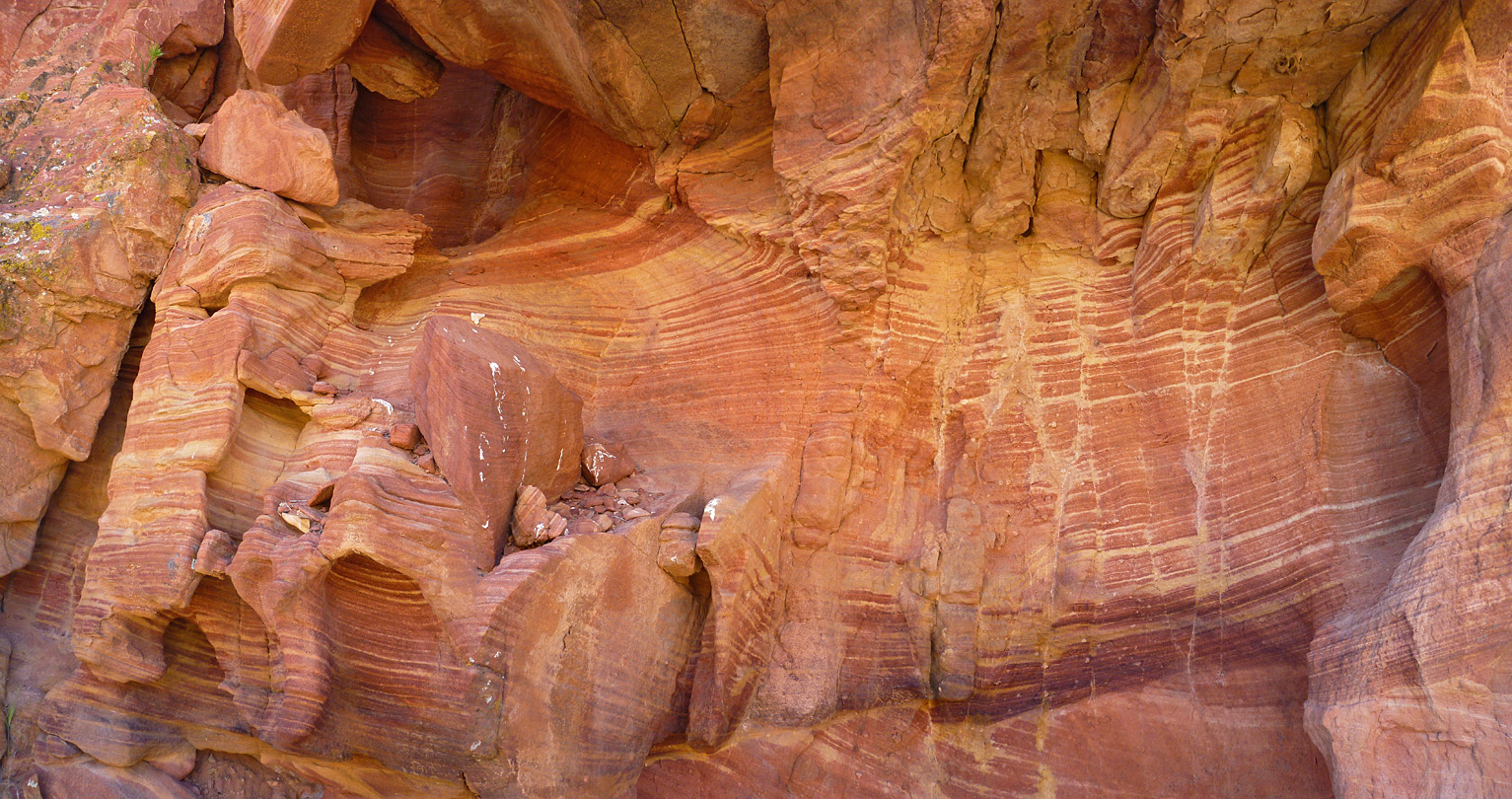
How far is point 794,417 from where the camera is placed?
213 inches

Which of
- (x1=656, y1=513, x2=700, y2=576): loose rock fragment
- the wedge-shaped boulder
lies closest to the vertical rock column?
(x1=656, y1=513, x2=700, y2=576): loose rock fragment

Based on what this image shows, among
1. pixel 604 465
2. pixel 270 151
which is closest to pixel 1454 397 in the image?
pixel 604 465

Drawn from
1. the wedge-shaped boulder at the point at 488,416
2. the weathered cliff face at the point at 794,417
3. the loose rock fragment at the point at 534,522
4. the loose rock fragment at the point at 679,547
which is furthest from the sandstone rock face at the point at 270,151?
the loose rock fragment at the point at 679,547

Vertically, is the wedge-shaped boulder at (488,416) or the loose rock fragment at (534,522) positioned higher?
the wedge-shaped boulder at (488,416)

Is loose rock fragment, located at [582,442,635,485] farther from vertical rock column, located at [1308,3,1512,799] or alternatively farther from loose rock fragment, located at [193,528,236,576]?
vertical rock column, located at [1308,3,1512,799]

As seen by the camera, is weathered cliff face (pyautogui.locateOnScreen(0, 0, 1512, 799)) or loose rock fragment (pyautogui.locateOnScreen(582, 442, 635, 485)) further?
loose rock fragment (pyautogui.locateOnScreen(582, 442, 635, 485))

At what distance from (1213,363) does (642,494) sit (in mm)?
3297

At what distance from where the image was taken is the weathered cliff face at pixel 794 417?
4422mm

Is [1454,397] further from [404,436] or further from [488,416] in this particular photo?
[404,436]

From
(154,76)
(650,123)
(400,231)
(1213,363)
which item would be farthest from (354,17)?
(1213,363)

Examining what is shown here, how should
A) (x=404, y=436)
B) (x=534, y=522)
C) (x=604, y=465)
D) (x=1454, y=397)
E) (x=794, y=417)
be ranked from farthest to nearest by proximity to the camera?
(x=794, y=417)
(x=604, y=465)
(x=404, y=436)
(x=534, y=522)
(x=1454, y=397)

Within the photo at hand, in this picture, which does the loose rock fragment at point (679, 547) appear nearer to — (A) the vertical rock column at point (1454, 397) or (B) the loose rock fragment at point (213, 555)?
(B) the loose rock fragment at point (213, 555)

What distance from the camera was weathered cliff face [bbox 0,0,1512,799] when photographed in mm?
4422

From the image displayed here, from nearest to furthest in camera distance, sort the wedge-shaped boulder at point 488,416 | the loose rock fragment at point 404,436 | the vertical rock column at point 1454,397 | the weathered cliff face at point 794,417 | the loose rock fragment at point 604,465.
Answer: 1. the vertical rock column at point 1454,397
2. the weathered cliff face at point 794,417
3. the wedge-shaped boulder at point 488,416
4. the loose rock fragment at point 404,436
5. the loose rock fragment at point 604,465
